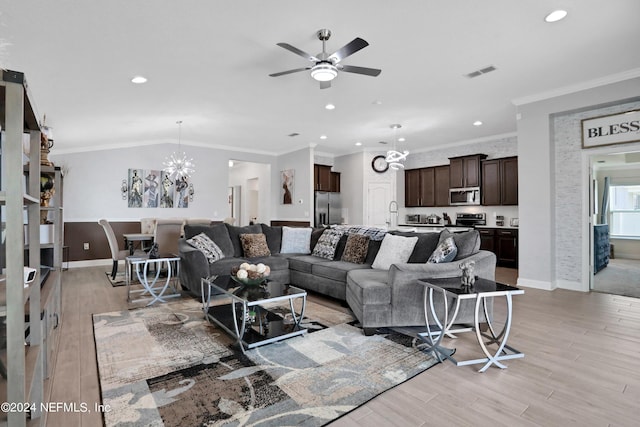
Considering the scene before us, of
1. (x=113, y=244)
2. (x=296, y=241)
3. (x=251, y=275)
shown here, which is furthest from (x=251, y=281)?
(x=113, y=244)

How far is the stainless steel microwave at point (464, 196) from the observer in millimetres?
7613

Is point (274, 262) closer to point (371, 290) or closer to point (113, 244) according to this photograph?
point (371, 290)

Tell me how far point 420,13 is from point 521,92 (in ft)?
9.36

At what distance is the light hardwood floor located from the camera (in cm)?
182

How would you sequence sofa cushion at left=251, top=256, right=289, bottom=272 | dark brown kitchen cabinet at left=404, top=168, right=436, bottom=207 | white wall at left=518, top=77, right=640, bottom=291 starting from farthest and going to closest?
dark brown kitchen cabinet at left=404, top=168, right=436, bottom=207 → white wall at left=518, top=77, right=640, bottom=291 → sofa cushion at left=251, top=256, right=289, bottom=272

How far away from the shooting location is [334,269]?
4074mm

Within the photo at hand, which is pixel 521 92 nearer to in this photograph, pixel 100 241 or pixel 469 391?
pixel 469 391

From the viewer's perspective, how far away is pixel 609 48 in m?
3.53

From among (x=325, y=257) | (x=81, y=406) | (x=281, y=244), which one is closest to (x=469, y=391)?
(x=81, y=406)

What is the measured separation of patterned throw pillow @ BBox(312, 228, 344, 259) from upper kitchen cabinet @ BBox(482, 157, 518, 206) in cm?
430

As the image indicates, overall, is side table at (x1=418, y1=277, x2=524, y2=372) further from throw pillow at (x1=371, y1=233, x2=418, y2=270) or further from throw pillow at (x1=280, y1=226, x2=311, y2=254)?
throw pillow at (x1=280, y1=226, x2=311, y2=254)

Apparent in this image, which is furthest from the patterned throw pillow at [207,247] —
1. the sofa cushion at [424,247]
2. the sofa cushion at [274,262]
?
the sofa cushion at [424,247]

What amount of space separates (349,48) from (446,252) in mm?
2101

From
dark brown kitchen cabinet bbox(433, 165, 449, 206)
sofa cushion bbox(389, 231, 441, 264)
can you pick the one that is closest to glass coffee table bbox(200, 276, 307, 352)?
sofa cushion bbox(389, 231, 441, 264)
